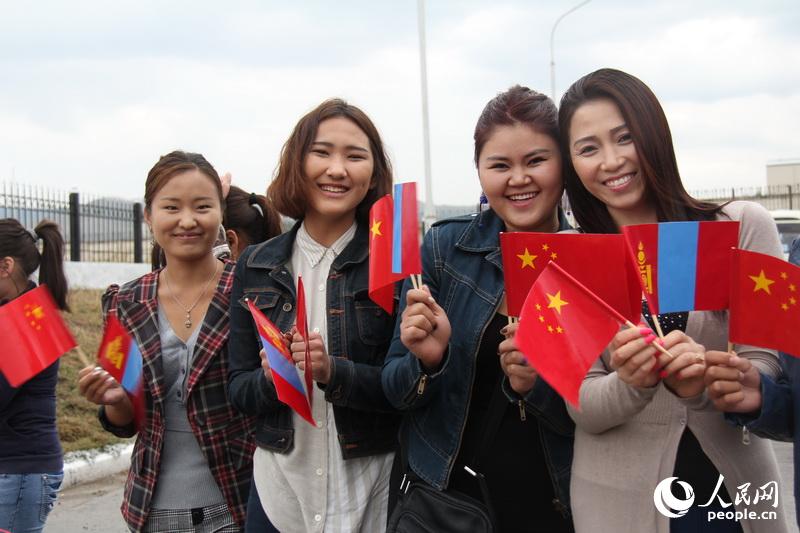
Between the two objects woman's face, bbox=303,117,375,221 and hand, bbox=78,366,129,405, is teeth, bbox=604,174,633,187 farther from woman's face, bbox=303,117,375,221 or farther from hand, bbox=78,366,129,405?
hand, bbox=78,366,129,405

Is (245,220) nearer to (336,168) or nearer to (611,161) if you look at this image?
(336,168)

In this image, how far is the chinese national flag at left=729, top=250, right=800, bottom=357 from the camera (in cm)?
183

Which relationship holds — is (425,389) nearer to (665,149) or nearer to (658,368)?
(658,368)

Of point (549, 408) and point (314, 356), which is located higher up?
point (314, 356)

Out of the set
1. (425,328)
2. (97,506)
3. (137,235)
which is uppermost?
(137,235)

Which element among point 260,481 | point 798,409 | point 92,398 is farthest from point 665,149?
point 92,398

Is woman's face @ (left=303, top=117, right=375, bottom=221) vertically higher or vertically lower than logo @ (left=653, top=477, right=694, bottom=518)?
higher

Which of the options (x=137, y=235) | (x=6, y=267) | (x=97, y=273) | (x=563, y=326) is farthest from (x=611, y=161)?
(x=137, y=235)

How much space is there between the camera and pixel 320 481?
2.50m

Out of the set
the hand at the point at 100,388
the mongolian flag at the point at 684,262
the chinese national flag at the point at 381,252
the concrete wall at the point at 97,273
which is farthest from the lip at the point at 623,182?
the concrete wall at the point at 97,273

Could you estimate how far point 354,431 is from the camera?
2.53 metres

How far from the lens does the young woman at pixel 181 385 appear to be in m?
2.71

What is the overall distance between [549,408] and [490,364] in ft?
0.68

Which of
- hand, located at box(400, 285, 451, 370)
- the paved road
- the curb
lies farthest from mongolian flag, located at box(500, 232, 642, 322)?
the curb
